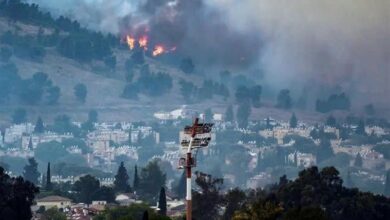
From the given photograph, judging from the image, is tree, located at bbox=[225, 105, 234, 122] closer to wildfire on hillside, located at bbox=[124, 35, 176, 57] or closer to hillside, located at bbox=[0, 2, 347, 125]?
hillside, located at bbox=[0, 2, 347, 125]

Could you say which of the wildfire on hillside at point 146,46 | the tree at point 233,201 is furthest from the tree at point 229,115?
the tree at point 233,201

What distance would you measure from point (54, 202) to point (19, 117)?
8604cm

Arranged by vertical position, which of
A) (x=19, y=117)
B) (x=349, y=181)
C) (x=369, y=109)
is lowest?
(x=349, y=181)

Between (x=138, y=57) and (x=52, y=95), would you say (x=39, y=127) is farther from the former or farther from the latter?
(x=138, y=57)

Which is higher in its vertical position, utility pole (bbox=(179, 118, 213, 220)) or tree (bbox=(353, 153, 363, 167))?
tree (bbox=(353, 153, 363, 167))

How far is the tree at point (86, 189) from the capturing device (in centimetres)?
8712

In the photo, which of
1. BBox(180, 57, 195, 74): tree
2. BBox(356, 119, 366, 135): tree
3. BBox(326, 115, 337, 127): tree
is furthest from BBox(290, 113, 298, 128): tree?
BBox(180, 57, 195, 74): tree

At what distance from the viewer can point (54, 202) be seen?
83.9 meters

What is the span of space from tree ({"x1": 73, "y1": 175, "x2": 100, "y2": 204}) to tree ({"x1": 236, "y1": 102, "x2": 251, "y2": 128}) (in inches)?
3293

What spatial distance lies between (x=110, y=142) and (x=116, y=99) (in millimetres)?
13000

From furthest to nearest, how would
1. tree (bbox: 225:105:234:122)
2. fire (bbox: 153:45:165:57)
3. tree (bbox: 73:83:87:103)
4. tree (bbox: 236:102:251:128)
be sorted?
fire (bbox: 153:45:165:57), tree (bbox: 73:83:87:103), tree (bbox: 225:105:234:122), tree (bbox: 236:102:251:128)

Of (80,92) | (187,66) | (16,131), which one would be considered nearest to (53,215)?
(16,131)

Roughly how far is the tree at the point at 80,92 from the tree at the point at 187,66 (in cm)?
1798

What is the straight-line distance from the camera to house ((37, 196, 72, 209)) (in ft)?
270
